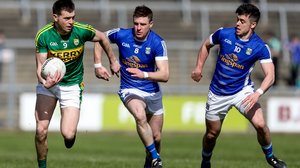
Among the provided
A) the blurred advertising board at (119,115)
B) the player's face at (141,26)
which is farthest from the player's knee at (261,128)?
the blurred advertising board at (119,115)

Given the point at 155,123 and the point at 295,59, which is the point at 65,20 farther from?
the point at 295,59

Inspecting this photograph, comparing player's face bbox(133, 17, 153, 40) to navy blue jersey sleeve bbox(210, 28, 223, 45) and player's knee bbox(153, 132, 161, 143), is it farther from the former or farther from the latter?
player's knee bbox(153, 132, 161, 143)

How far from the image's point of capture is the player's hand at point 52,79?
526 inches

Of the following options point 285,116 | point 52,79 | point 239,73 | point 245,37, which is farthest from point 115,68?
point 285,116

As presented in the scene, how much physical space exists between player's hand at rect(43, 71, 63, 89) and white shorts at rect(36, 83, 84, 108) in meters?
0.65

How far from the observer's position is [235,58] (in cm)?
1446

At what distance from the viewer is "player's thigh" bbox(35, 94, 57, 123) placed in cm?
1380

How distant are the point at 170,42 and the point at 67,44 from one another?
18.8 meters

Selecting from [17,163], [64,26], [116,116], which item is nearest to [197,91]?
[116,116]

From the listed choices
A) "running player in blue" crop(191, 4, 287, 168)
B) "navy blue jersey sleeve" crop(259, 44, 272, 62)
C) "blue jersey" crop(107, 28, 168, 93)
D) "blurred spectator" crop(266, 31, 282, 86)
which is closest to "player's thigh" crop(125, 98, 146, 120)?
"blue jersey" crop(107, 28, 168, 93)

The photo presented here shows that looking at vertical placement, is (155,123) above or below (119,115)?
above

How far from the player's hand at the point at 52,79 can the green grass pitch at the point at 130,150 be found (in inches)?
121

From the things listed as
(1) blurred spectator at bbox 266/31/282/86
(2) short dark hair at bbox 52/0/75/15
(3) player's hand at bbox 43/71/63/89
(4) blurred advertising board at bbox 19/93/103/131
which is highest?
(2) short dark hair at bbox 52/0/75/15

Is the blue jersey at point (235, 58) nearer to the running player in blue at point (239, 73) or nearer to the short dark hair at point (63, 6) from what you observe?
the running player in blue at point (239, 73)
